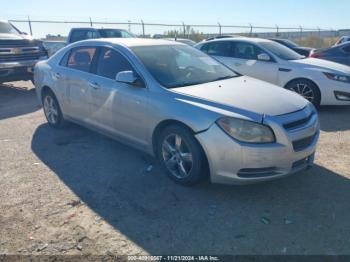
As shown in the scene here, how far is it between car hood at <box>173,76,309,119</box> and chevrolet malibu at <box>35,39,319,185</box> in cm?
1

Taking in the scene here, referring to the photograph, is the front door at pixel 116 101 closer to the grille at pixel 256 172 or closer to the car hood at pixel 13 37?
the grille at pixel 256 172

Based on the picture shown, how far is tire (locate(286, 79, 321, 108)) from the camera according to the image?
24.0ft

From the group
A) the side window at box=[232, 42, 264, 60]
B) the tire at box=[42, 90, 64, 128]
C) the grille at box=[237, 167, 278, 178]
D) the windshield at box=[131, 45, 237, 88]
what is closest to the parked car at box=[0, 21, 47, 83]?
the tire at box=[42, 90, 64, 128]

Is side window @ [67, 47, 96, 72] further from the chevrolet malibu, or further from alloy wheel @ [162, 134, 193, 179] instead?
alloy wheel @ [162, 134, 193, 179]

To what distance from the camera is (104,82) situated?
4.93 metres

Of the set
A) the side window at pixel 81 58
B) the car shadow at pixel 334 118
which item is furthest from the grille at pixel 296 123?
the side window at pixel 81 58

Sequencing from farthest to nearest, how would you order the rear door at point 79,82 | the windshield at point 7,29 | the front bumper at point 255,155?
the windshield at point 7,29, the rear door at point 79,82, the front bumper at point 255,155

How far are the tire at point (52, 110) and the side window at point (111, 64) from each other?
1516 mm

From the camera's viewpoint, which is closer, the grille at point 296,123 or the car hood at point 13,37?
the grille at point 296,123

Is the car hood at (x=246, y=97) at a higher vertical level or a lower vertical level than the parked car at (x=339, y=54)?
higher

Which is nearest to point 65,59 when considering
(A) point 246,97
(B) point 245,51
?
(A) point 246,97

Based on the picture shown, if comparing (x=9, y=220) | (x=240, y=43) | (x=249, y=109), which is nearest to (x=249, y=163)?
(x=249, y=109)

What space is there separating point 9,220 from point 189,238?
1.82m

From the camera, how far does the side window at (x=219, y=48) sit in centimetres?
889
